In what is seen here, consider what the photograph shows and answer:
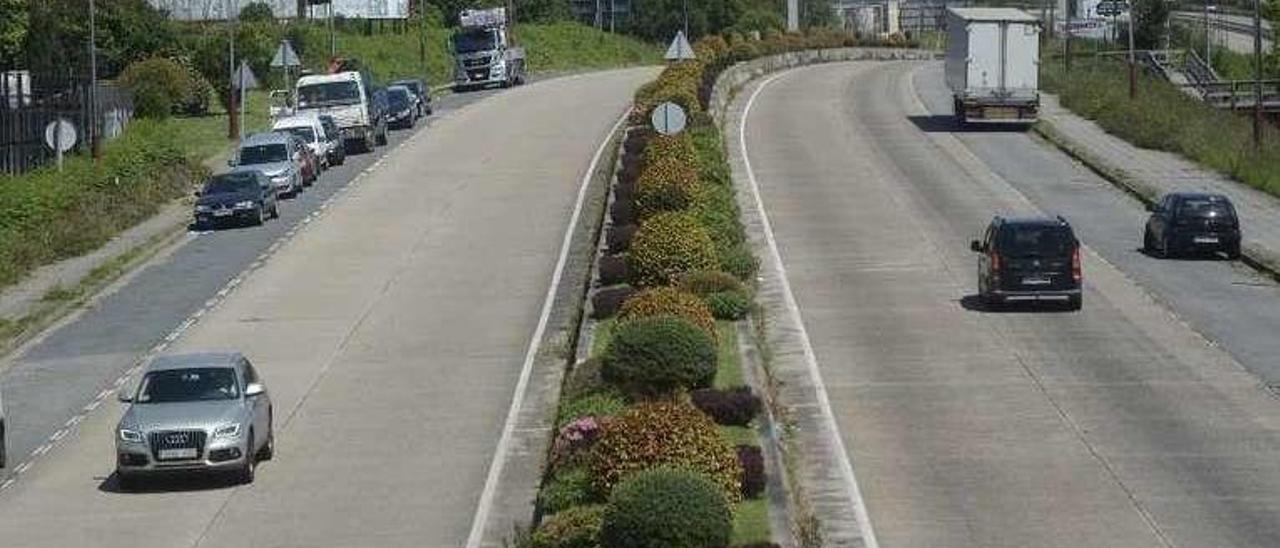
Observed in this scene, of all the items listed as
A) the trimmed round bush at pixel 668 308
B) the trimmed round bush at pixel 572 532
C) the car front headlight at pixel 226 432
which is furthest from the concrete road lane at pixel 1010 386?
the car front headlight at pixel 226 432

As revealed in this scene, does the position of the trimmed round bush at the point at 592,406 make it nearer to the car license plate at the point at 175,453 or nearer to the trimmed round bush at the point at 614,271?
the car license plate at the point at 175,453

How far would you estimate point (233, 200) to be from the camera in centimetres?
5603

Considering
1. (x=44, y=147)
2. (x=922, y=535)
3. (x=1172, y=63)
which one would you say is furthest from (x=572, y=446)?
(x=1172, y=63)

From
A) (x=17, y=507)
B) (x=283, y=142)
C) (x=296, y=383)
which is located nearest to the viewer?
(x=17, y=507)

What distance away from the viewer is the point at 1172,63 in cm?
12038

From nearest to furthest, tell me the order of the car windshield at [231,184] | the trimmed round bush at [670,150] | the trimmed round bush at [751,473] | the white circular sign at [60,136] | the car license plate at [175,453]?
the trimmed round bush at [751,473] → the car license plate at [175,453] → the trimmed round bush at [670,150] → the car windshield at [231,184] → the white circular sign at [60,136]

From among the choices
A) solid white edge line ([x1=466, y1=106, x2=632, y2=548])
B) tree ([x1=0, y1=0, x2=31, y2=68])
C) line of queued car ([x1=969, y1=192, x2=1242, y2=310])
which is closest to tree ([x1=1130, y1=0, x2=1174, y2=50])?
tree ([x1=0, y1=0, x2=31, y2=68])

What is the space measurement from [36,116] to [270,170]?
28.0ft

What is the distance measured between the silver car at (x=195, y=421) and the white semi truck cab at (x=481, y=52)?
237ft

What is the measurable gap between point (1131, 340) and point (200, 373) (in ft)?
51.6

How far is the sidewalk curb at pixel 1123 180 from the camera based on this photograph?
4856 centimetres

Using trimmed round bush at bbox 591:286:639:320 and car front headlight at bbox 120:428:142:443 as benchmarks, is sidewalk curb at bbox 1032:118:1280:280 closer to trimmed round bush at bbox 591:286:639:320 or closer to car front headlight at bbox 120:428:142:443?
trimmed round bush at bbox 591:286:639:320

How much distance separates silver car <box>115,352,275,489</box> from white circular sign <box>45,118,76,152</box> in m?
29.7

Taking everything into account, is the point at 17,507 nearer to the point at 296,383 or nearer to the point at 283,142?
the point at 296,383
